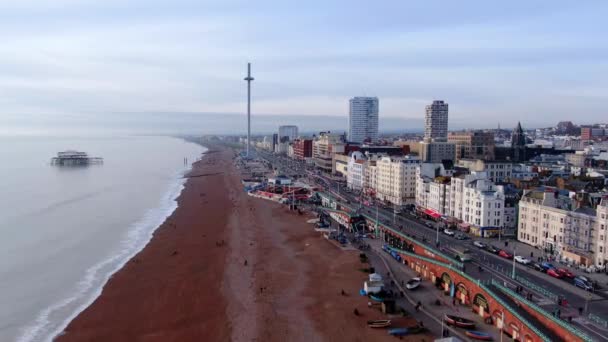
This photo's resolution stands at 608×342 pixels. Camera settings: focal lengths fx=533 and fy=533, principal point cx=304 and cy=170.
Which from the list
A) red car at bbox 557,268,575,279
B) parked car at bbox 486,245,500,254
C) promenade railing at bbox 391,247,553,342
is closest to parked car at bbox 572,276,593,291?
red car at bbox 557,268,575,279

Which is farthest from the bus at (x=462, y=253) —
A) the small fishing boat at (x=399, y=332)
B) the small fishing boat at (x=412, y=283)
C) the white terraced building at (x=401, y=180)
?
the white terraced building at (x=401, y=180)

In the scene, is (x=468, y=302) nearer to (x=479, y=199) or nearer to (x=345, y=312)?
(x=345, y=312)

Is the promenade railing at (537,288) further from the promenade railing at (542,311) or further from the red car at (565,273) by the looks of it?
the red car at (565,273)

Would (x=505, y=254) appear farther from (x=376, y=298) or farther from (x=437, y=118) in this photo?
(x=437, y=118)

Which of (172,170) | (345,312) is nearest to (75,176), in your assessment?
(172,170)

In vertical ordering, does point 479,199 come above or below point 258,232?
above

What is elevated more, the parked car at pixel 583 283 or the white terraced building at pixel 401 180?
the white terraced building at pixel 401 180
